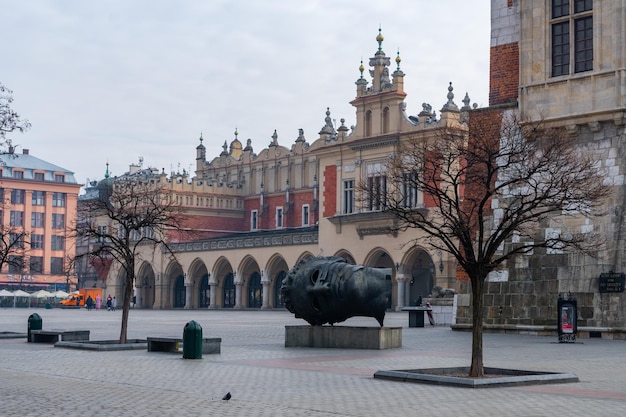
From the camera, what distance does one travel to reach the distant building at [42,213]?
113250mm

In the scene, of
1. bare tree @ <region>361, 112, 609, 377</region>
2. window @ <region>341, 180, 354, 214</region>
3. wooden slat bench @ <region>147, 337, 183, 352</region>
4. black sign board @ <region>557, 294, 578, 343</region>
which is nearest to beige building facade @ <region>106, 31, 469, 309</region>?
window @ <region>341, 180, 354, 214</region>

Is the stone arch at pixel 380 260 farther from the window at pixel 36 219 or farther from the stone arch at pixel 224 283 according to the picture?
the window at pixel 36 219

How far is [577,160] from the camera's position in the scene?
25.7 metres

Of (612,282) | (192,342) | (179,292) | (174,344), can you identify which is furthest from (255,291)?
(192,342)

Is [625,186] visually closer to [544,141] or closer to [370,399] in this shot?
[544,141]

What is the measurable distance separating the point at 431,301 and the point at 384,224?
24.3 metres

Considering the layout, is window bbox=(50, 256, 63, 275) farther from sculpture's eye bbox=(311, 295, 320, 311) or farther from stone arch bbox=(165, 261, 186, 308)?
sculpture's eye bbox=(311, 295, 320, 311)

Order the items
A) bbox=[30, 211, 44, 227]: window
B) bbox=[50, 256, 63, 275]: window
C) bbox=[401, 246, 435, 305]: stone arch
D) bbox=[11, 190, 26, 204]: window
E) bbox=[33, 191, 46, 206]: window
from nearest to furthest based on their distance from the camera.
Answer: bbox=[401, 246, 435, 305]: stone arch → bbox=[11, 190, 26, 204]: window → bbox=[30, 211, 44, 227]: window → bbox=[50, 256, 63, 275]: window → bbox=[33, 191, 46, 206]: window

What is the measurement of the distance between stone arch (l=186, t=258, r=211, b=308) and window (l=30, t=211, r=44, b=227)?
4115cm

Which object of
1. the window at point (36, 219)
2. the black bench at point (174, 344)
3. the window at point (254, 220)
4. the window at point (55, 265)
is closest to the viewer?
the black bench at point (174, 344)

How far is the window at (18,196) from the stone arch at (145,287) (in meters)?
34.5

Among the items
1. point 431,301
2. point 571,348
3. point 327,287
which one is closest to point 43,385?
point 327,287

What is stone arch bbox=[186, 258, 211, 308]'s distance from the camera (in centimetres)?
7969

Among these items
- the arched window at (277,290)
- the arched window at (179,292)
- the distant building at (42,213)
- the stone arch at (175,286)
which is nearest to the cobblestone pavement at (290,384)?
the arched window at (277,290)
